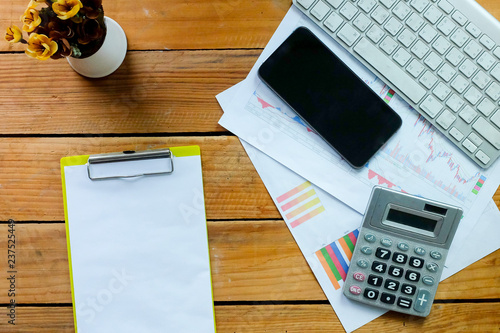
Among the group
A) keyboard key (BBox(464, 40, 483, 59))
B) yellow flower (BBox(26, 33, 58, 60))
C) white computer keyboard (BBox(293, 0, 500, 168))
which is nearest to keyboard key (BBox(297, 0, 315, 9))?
white computer keyboard (BBox(293, 0, 500, 168))

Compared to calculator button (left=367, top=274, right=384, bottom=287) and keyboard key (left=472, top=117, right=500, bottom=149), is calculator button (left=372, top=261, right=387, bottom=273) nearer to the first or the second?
calculator button (left=367, top=274, right=384, bottom=287)

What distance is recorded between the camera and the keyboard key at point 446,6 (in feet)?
1.83

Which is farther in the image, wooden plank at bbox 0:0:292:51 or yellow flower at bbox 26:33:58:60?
wooden plank at bbox 0:0:292:51

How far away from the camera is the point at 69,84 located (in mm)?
585

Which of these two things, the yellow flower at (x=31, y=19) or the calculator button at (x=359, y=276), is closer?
the yellow flower at (x=31, y=19)

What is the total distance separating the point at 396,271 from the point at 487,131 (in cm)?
22

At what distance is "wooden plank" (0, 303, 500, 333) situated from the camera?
587mm

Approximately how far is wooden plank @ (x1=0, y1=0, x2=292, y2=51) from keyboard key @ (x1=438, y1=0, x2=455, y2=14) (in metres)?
0.20

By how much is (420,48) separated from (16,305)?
0.64 m

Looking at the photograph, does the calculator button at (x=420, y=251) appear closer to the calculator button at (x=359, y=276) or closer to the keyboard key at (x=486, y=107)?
the calculator button at (x=359, y=276)

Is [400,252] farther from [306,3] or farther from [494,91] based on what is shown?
[306,3]

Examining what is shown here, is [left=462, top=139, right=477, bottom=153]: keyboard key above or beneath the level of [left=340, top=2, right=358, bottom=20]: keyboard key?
→ beneath

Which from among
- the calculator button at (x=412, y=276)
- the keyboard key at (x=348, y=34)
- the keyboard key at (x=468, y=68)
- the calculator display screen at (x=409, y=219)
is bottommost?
the calculator button at (x=412, y=276)

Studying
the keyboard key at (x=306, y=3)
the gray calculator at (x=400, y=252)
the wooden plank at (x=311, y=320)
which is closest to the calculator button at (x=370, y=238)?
the gray calculator at (x=400, y=252)
